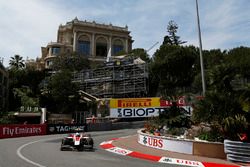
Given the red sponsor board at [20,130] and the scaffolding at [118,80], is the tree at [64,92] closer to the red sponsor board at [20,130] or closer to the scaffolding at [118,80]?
the scaffolding at [118,80]

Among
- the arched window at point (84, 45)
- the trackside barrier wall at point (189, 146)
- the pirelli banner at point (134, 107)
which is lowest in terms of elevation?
the trackside barrier wall at point (189, 146)

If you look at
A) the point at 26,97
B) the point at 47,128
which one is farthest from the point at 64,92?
the point at 47,128

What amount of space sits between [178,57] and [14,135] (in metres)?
40.1

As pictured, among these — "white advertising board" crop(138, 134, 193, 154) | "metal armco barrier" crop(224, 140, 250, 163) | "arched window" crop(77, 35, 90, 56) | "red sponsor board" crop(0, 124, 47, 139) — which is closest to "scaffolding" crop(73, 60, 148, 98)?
"arched window" crop(77, 35, 90, 56)

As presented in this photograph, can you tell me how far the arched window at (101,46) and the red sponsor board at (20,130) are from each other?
63.2 metres

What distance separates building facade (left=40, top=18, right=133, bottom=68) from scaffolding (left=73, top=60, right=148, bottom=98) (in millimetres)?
22850

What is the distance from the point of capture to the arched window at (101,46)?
299 feet

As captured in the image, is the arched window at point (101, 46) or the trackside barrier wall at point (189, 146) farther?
the arched window at point (101, 46)

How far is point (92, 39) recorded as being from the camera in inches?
3519

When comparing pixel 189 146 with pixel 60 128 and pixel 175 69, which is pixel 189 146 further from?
pixel 175 69

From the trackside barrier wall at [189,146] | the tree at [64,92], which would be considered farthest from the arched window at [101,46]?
the trackside barrier wall at [189,146]

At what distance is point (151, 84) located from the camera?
6091cm

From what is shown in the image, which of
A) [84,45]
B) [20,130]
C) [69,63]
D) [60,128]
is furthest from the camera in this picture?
[84,45]

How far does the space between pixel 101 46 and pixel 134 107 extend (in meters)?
51.8
